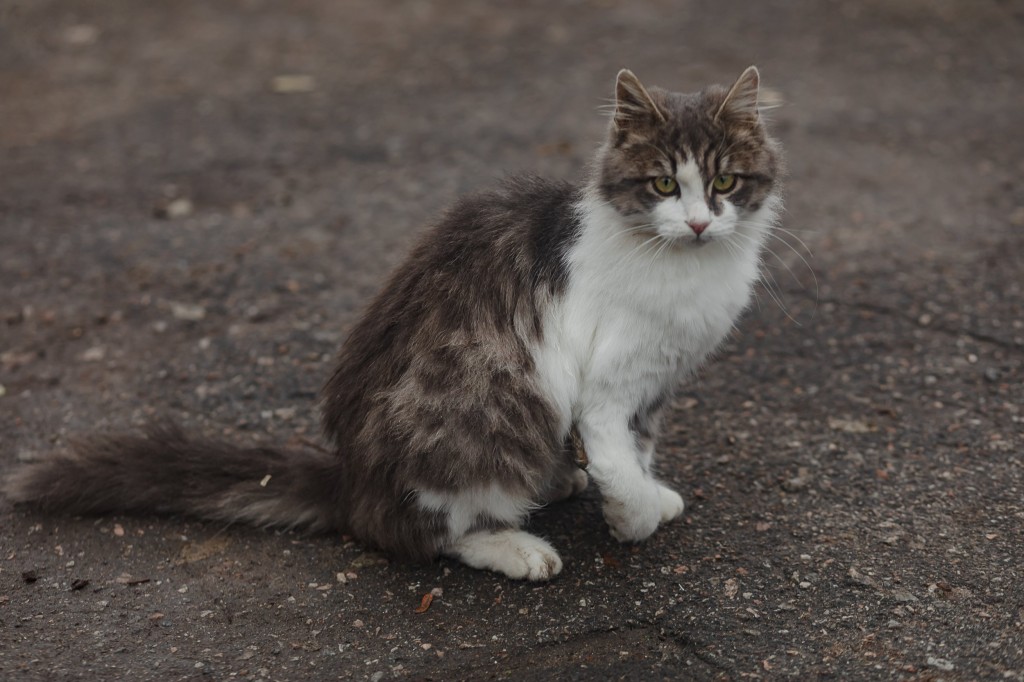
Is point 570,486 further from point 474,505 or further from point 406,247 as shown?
point 406,247

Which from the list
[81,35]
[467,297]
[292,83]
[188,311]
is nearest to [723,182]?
[467,297]

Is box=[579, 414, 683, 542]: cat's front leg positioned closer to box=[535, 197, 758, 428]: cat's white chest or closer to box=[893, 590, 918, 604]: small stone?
box=[535, 197, 758, 428]: cat's white chest

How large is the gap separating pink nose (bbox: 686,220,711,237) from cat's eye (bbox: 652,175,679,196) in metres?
0.13

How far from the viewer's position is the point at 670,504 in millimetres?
3711

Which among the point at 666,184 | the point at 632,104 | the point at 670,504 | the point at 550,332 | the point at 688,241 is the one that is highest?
the point at 632,104

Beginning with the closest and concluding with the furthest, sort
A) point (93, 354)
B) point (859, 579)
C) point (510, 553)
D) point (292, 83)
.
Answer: point (859, 579) < point (510, 553) < point (93, 354) < point (292, 83)

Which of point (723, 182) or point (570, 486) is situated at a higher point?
point (723, 182)

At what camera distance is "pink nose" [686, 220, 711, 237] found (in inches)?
124

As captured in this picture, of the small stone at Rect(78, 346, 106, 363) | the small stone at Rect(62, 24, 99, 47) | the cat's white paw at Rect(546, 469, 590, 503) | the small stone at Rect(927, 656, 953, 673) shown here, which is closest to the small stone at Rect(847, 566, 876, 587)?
the small stone at Rect(927, 656, 953, 673)

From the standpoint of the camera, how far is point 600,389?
11.0 feet

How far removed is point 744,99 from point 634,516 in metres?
1.35

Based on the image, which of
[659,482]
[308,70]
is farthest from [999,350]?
[308,70]

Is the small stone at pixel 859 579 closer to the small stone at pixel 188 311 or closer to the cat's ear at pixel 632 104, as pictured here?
the cat's ear at pixel 632 104

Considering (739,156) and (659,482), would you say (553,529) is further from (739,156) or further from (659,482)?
(739,156)
